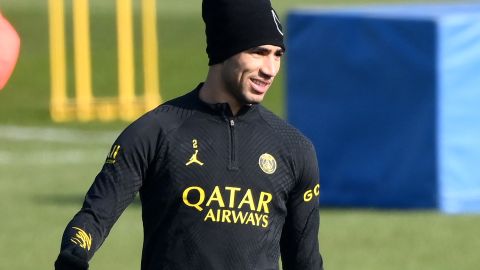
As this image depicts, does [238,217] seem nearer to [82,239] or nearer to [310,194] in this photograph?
[310,194]

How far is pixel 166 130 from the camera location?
614 cm

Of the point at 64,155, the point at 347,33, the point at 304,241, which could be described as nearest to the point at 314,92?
the point at 347,33

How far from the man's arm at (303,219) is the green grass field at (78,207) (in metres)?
7.16

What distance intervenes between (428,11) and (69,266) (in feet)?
36.6

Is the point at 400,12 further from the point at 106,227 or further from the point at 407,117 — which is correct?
the point at 106,227

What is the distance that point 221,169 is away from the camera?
619 centimetres

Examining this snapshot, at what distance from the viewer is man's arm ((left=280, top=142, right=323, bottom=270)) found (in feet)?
20.6

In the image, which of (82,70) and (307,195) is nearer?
(307,195)

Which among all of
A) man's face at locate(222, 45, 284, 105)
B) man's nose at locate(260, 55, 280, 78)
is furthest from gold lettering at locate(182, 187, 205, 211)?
man's nose at locate(260, 55, 280, 78)

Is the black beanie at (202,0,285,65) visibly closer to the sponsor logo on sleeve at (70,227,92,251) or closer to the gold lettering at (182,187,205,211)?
the gold lettering at (182,187,205,211)

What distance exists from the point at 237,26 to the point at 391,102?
32.1ft

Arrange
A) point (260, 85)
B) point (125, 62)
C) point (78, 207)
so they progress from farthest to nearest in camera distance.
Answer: point (125, 62) → point (78, 207) → point (260, 85)

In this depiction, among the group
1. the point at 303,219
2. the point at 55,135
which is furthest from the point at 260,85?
the point at 55,135

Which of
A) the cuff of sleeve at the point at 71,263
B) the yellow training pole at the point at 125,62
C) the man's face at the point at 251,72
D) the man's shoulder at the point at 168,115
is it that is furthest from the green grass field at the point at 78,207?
the cuff of sleeve at the point at 71,263
